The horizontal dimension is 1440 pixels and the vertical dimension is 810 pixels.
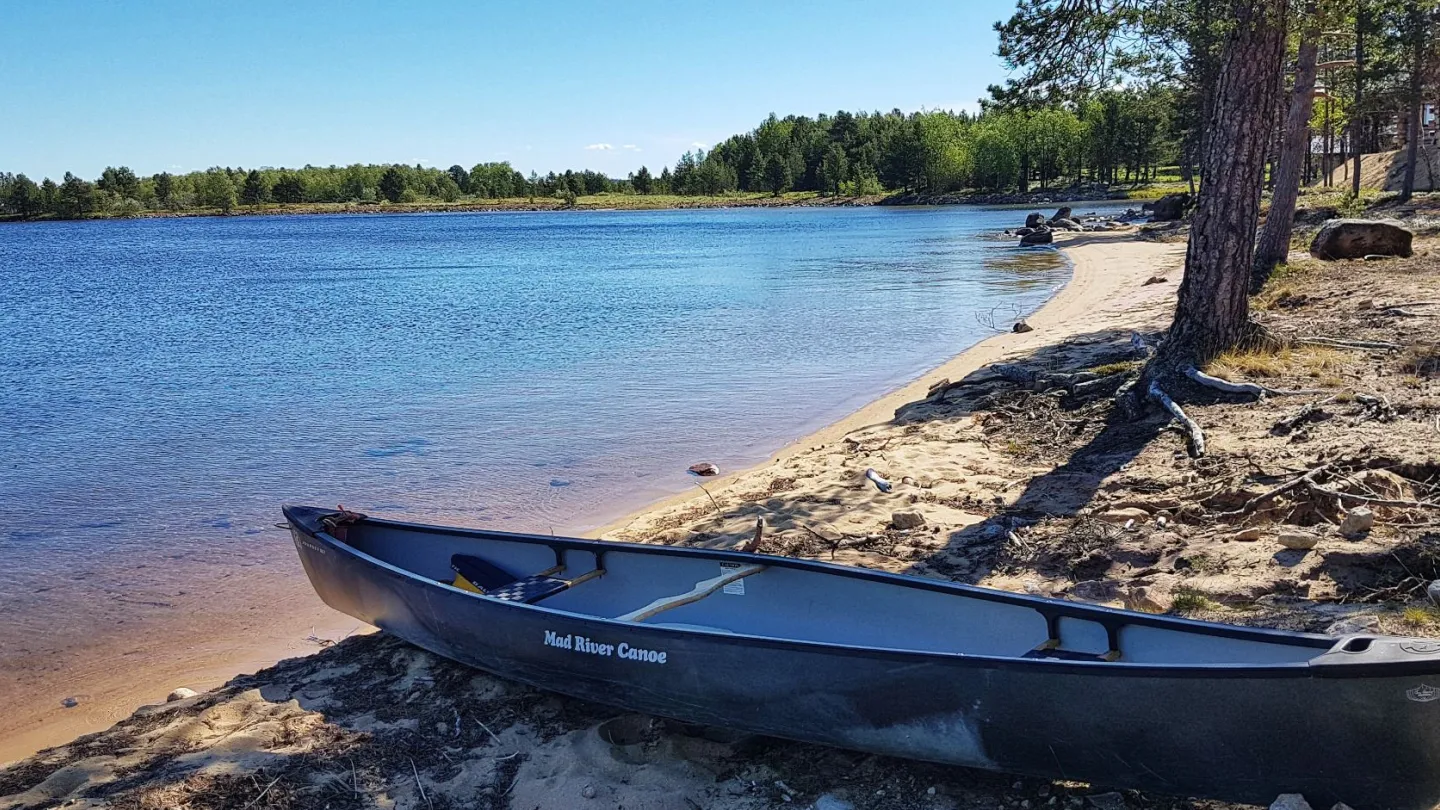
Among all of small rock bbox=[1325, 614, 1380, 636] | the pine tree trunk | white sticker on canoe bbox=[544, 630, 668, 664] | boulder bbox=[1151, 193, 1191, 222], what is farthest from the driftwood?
boulder bbox=[1151, 193, 1191, 222]

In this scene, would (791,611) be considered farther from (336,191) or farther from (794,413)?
(336,191)

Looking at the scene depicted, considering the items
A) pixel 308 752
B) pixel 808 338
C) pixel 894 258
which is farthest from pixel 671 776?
pixel 894 258

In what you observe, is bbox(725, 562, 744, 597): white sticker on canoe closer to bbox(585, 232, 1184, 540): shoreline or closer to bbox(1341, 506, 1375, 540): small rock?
bbox(585, 232, 1184, 540): shoreline

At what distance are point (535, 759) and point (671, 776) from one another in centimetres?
70

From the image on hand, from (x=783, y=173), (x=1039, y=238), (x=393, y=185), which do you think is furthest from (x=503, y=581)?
(x=393, y=185)

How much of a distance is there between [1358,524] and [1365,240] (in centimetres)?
1533

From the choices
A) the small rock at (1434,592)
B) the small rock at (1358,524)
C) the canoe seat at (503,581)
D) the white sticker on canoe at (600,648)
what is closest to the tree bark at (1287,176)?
the small rock at (1358,524)

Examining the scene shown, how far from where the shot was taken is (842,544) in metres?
7.03

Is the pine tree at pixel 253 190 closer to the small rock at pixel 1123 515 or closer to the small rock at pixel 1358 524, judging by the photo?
the small rock at pixel 1123 515

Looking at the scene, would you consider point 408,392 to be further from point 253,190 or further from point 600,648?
point 253,190

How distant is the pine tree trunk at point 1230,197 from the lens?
8.45 m

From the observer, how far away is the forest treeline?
106750 millimetres

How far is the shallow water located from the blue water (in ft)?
0.20

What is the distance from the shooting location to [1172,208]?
44.2 metres
